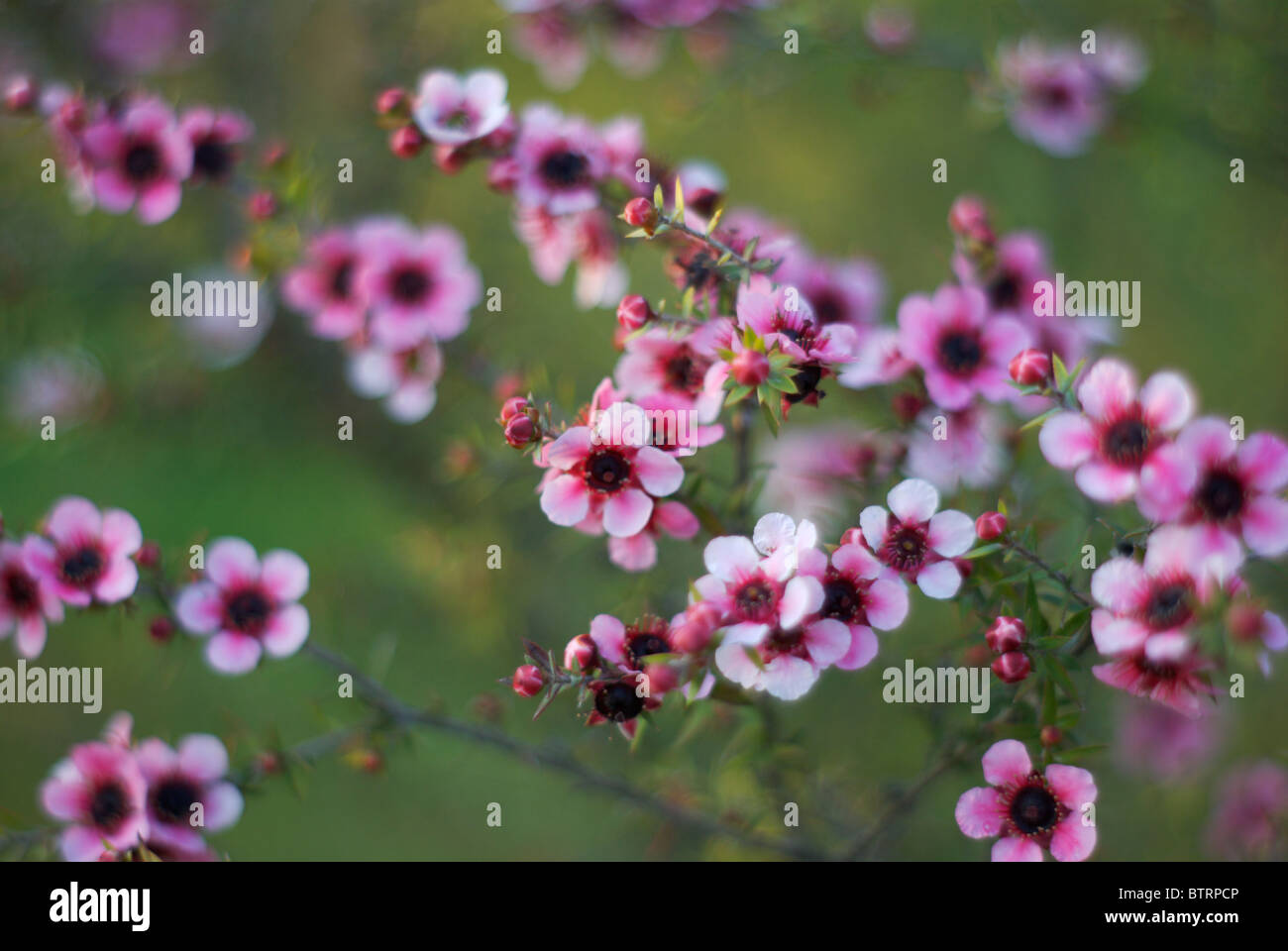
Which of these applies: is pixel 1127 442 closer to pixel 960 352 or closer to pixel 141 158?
pixel 960 352

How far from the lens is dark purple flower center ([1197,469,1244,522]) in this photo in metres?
1.08

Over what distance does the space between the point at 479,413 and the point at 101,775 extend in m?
1.84

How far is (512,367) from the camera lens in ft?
6.23

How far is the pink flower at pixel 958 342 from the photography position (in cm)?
140

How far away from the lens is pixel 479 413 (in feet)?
10.2

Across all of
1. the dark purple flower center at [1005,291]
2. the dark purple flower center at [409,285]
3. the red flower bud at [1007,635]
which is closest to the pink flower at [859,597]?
the red flower bud at [1007,635]

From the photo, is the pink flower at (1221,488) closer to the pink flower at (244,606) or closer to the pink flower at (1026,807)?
the pink flower at (1026,807)

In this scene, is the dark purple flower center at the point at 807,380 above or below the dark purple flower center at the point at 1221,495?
above
